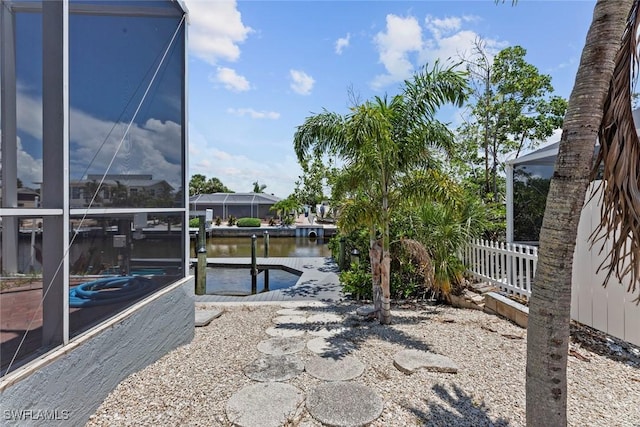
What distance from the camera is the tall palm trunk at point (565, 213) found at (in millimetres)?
1722

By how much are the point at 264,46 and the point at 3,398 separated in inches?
264

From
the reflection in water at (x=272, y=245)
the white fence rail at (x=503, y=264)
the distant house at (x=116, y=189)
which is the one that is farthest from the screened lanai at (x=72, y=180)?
the reflection in water at (x=272, y=245)

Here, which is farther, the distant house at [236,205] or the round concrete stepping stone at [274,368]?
the distant house at [236,205]

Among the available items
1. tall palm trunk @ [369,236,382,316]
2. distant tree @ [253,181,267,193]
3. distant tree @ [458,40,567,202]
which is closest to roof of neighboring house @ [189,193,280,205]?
distant tree @ [253,181,267,193]

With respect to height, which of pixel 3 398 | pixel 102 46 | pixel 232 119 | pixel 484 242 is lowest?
pixel 3 398

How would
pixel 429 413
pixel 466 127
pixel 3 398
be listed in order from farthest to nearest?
pixel 466 127
pixel 429 413
pixel 3 398

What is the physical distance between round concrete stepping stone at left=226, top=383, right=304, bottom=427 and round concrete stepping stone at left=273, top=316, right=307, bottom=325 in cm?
184

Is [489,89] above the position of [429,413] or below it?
above

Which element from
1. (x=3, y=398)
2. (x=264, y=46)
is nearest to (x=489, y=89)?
(x=264, y=46)

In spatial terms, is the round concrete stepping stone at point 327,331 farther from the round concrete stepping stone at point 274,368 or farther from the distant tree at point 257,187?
the distant tree at point 257,187

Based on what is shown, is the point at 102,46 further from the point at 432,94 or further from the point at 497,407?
the point at 497,407

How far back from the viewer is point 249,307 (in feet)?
18.5

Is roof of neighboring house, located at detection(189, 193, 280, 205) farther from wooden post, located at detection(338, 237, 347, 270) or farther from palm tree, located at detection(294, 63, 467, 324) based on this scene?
palm tree, located at detection(294, 63, 467, 324)

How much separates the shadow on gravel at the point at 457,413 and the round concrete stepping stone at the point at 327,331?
1718 mm
